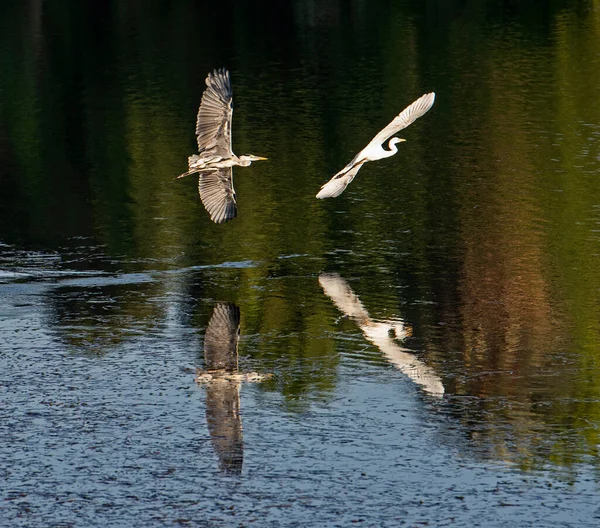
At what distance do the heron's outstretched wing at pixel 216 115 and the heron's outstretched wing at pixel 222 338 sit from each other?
2124mm

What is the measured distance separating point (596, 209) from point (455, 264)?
4.57 metres

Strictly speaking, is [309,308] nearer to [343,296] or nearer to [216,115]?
[343,296]

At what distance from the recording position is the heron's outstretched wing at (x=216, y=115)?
688 inches

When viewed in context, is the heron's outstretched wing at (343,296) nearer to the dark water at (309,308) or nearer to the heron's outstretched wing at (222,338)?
the dark water at (309,308)

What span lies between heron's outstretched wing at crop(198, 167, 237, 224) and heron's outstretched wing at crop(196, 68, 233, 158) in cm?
30

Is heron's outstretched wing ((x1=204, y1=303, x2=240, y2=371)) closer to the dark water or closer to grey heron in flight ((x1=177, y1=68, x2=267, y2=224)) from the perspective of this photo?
the dark water

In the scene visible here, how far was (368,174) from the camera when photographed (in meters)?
26.8

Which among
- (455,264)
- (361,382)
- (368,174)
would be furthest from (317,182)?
(361,382)

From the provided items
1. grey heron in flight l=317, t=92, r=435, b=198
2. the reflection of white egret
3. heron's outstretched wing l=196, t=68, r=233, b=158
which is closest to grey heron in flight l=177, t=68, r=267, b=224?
heron's outstretched wing l=196, t=68, r=233, b=158

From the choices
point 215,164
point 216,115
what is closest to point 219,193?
point 215,164

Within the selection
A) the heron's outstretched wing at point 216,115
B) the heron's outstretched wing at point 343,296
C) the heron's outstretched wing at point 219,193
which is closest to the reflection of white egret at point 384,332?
the heron's outstretched wing at point 343,296

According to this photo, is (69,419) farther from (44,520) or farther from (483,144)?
(483,144)

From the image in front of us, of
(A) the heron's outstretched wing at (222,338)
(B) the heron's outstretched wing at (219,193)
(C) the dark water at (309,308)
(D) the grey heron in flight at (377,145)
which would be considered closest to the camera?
(C) the dark water at (309,308)

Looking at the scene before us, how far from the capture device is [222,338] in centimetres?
1600
